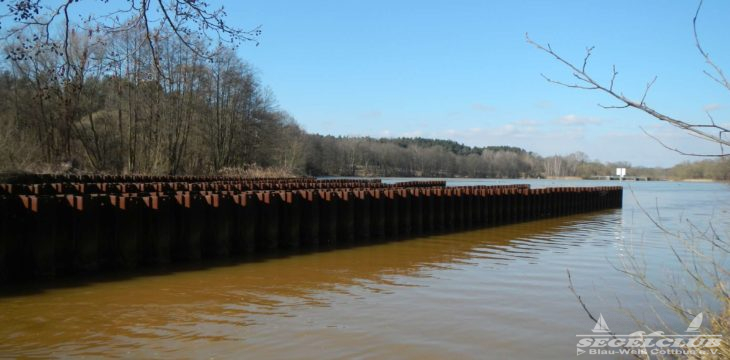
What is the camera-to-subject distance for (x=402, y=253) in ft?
46.5

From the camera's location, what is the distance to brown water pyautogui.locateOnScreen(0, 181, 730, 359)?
249 inches

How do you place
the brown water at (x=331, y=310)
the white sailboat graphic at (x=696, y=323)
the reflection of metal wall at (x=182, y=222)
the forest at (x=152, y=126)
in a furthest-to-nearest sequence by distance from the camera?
1. the forest at (x=152, y=126)
2. the reflection of metal wall at (x=182, y=222)
3. the brown water at (x=331, y=310)
4. the white sailboat graphic at (x=696, y=323)

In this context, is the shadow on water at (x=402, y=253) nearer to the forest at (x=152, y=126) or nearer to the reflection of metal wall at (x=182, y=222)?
the reflection of metal wall at (x=182, y=222)

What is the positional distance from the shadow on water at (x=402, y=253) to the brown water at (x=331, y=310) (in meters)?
0.16

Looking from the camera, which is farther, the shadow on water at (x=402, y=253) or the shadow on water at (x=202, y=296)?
the shadow on water at (x=402, y=253)

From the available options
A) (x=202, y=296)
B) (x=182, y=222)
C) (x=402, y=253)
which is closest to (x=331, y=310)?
(x=202, y=296)

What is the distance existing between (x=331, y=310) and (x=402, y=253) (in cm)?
633

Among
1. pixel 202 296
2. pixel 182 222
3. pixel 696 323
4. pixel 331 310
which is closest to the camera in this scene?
pixel 696 323

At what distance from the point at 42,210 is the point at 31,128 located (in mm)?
33801

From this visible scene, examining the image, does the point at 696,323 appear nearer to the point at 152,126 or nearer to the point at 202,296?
the point at 202,296

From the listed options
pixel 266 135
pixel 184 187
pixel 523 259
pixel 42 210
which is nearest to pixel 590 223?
pixel 523 259

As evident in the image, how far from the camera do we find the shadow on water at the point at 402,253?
970cm

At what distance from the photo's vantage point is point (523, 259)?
1344 centimetres

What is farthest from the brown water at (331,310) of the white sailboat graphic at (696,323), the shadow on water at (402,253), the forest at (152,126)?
the forest at (152,126)
